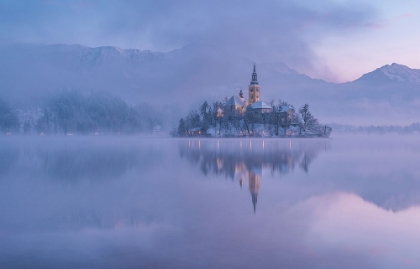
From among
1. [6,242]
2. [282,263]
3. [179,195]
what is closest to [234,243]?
[282,263]

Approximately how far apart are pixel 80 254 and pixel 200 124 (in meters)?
139

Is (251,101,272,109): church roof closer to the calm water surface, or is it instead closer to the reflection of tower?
the reflection of tower

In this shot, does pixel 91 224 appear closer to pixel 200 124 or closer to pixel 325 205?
pixel 325 205

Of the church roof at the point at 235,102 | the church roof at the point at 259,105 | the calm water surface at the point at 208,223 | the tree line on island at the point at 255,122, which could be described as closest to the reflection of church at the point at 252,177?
the calm water surface at the point at 208,223

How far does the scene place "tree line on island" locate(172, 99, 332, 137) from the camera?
5472 inches

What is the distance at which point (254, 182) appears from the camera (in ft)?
77.4

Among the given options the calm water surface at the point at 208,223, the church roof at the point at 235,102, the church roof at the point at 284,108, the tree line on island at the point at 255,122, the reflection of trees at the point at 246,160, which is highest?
the church roof at the point at 235,102

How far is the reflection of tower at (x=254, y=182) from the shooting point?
18.6 meters

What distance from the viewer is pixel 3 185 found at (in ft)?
71.6

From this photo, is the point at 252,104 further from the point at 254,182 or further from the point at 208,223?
the point at 208,223

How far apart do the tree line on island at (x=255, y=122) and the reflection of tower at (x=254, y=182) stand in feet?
363

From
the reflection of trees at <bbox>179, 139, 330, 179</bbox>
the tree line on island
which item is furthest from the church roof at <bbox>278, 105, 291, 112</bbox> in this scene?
the reflection of trees at <bbox>179, 139, 330, 179</bbox>

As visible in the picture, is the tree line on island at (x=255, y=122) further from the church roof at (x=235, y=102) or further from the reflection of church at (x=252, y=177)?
the reflection of church at (x=252, y=177)

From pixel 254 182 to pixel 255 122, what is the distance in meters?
119
